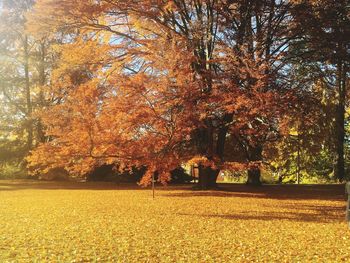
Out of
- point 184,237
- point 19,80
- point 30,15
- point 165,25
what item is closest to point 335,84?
point 165,25

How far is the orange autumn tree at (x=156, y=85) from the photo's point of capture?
14.7m

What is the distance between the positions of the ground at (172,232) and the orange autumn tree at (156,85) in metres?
2.57

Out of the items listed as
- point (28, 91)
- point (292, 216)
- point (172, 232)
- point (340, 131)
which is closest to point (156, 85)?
point (292, 216)

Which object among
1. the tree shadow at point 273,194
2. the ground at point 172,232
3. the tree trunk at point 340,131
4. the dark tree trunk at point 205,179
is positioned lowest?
the ground at point 172,232

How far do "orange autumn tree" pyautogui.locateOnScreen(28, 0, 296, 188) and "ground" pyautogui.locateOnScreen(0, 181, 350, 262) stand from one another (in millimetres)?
2571

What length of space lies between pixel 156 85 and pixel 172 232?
689 centimetres

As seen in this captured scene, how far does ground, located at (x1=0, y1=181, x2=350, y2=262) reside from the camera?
21.8 feet

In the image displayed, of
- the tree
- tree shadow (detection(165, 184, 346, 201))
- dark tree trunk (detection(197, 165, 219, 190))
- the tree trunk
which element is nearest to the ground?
tree shadow (detection(165, 184, 346, 201))

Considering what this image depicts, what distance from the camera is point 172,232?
866 centimetres

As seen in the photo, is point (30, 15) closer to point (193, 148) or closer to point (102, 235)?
point (193, 148)

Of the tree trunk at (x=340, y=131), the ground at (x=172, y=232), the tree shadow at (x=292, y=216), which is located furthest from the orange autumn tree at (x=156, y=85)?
the tree trunk at (x=340, y=131)

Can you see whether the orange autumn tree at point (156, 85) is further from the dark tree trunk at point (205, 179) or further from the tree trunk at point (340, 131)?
the tree trunk at point (340, 131)

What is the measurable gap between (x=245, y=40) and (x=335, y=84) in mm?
9209

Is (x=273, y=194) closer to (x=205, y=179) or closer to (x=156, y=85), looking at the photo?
(x=205, y=179)
